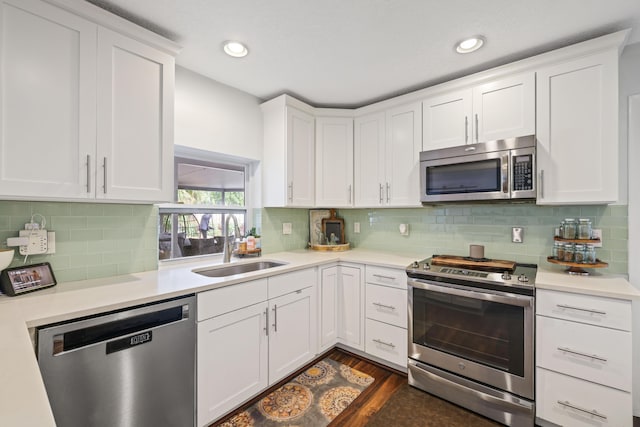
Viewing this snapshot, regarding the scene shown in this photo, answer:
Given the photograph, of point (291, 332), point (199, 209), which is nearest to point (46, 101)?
point (199, 209)

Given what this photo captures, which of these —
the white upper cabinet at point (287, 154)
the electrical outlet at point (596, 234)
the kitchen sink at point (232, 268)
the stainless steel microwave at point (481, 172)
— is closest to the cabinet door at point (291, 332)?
the kitchen sink at point (232, 268)

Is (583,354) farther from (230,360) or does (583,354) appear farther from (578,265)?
(230,360)

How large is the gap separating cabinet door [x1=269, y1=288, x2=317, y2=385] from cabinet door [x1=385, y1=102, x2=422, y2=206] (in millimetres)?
1165

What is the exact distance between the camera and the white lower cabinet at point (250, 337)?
168 centimetres

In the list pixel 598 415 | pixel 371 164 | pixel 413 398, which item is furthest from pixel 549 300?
pixel 371 164

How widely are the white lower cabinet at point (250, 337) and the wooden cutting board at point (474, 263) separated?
1.08 m

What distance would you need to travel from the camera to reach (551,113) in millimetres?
1914

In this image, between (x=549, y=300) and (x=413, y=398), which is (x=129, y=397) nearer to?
(x=413, y=398)

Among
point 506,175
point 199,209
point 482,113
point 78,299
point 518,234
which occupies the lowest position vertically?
point 78,299

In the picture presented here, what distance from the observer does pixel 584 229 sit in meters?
1.90

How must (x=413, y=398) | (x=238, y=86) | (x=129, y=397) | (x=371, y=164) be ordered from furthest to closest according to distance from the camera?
(x=371, y=164) < (x=238, y=86) < (x=413, y=398) < (x=129, y=397)

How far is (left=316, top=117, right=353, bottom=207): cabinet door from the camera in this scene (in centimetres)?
293

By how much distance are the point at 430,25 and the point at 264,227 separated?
6.81 ft

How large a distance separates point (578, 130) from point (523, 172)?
15.1 inches
